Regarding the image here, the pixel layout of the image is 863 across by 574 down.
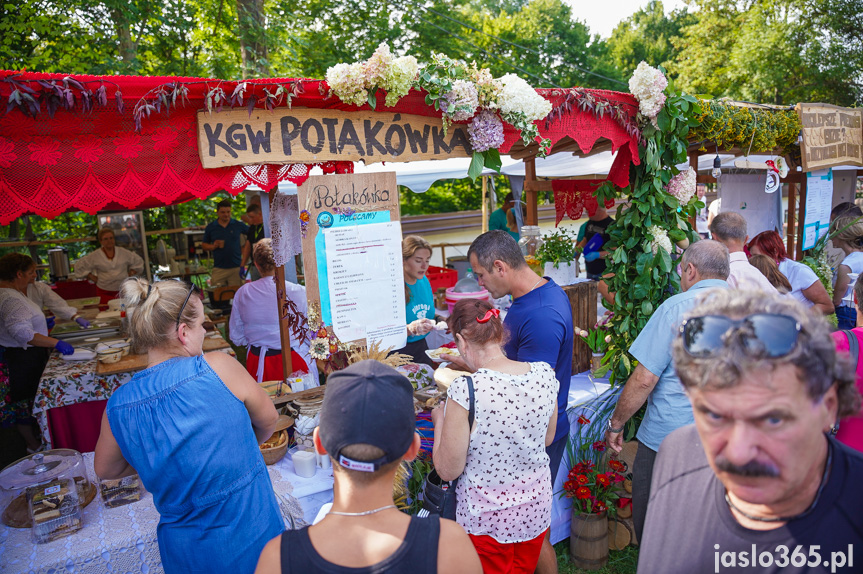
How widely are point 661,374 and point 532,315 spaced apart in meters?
0.71

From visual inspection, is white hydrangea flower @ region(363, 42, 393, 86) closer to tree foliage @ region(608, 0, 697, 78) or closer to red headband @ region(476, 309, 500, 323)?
red headband @ region(476, 309, 500, 323)

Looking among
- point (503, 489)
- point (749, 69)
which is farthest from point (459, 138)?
point (749, 69)

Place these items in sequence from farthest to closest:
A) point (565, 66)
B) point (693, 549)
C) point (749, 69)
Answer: point (565, 66)
point (749, 69)
point (693, 549)

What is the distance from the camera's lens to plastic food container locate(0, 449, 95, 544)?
2.25 m

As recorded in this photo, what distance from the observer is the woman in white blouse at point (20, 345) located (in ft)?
14.8

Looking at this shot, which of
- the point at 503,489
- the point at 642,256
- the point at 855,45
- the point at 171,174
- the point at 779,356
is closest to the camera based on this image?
the point at 779,356

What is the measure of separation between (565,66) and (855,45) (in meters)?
10.9

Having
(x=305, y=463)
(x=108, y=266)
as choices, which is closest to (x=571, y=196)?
(x=305, y=463)

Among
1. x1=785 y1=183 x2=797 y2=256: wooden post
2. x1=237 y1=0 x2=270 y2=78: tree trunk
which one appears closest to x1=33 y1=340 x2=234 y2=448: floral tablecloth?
x1=237 y1=0 x2=270 y2=78: tree trunk

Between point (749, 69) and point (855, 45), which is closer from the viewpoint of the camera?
point (855, 45)

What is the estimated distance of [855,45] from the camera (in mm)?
14555

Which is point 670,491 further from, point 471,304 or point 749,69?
point 749,69

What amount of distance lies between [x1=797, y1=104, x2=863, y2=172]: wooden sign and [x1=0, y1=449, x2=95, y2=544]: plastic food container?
578cm

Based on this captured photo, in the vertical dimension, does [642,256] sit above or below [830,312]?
above
